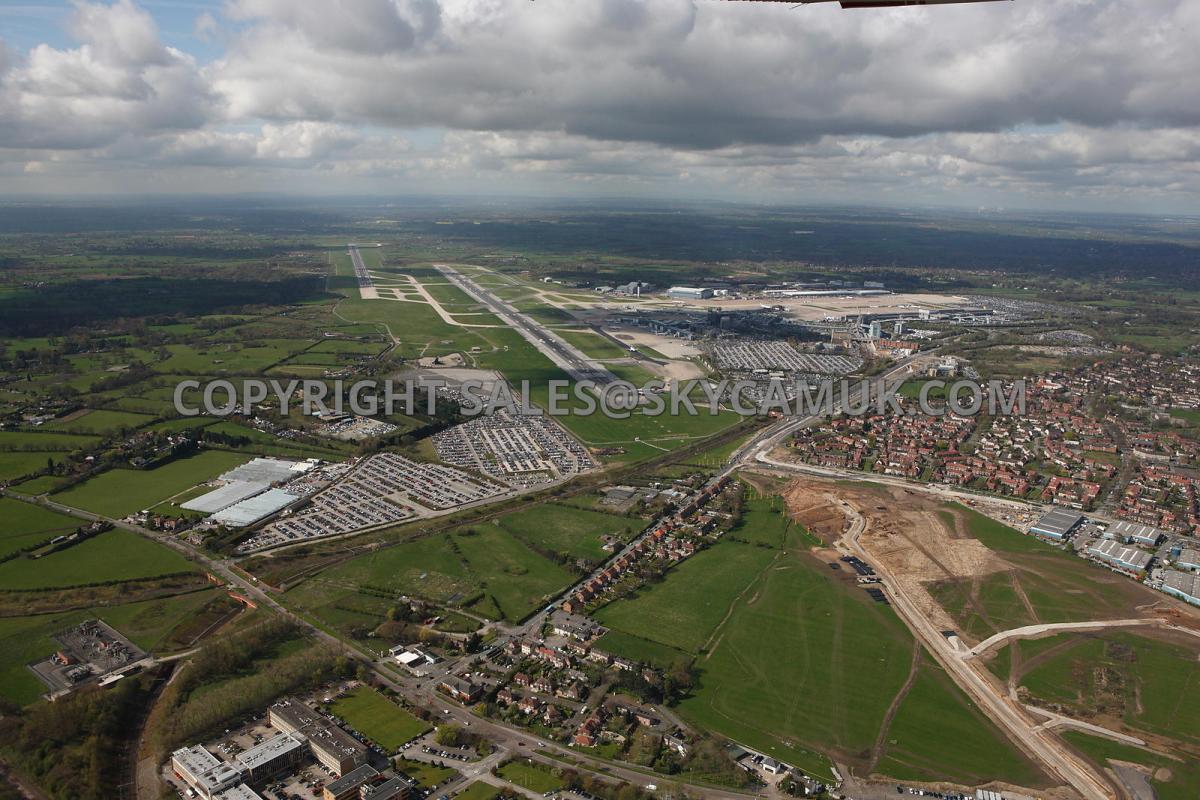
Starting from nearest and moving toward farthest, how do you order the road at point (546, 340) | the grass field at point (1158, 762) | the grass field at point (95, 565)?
the grass field at point (1158, 762) < the grass field at point (95, 565) < the road at point (546, 340)

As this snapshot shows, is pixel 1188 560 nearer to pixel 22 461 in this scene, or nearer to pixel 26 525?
pixel 26 525

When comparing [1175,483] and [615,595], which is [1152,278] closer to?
[1175,483]

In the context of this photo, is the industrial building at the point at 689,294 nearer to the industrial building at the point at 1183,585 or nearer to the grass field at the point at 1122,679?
the industrial building at the point at 1183,585

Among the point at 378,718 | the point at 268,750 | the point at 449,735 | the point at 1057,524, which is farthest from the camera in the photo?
the point at 1057,524

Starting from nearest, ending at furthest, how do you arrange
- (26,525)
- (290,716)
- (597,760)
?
1. (597,760)
2. (290,716)
3. (26,525)

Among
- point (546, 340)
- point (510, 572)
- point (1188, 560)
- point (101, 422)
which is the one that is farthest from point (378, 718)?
point (546, 340)

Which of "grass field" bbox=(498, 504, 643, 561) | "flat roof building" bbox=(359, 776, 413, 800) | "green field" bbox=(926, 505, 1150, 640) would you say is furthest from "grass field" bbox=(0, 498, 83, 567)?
"green field" bbox=(926, 505, 1150, 640)

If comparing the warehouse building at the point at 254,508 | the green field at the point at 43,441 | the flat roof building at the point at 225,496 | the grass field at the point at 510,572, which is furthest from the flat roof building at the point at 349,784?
the green field at the point at 43,441
